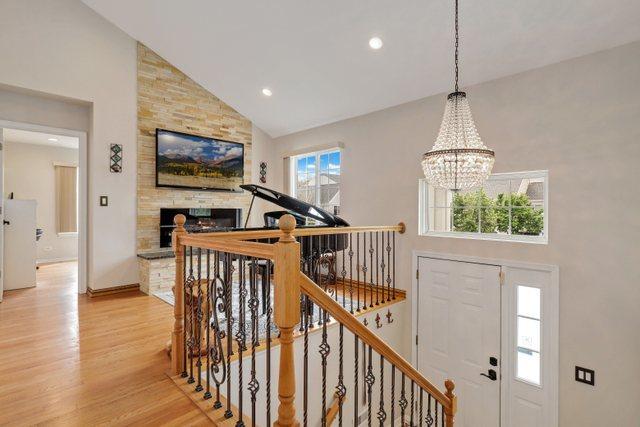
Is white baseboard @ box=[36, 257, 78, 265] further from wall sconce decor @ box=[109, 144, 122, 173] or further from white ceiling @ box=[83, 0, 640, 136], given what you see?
white ceiling @ box=[83, 0, 640, 136]

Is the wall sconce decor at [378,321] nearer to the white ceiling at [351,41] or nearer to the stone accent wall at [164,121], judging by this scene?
the white ceiling at [351,41]

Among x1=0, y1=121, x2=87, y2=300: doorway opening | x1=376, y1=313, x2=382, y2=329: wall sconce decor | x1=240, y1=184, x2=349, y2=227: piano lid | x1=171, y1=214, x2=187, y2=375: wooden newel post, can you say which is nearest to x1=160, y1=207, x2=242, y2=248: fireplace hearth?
x1=0, y1=121, x2=87, y2=300: doorway opening

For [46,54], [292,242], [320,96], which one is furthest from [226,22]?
[292,242]

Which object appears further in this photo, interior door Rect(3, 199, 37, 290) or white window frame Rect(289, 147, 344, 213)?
white window frame Rect(289, 147, 344, 213)

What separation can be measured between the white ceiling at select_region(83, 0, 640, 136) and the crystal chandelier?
137 cm

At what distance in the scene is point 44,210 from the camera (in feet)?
23.5

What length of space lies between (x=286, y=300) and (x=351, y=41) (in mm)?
3252

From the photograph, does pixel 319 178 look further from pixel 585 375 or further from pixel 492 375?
pixel 585 375

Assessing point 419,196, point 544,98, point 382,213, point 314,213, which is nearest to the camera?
point 544,98

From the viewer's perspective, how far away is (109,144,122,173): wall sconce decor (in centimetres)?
451

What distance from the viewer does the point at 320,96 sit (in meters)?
4.75

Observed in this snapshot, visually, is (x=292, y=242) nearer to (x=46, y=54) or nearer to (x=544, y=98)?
(x=544, y=98)

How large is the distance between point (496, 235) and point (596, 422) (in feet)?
6.39

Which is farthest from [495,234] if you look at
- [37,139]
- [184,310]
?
[37,139]
